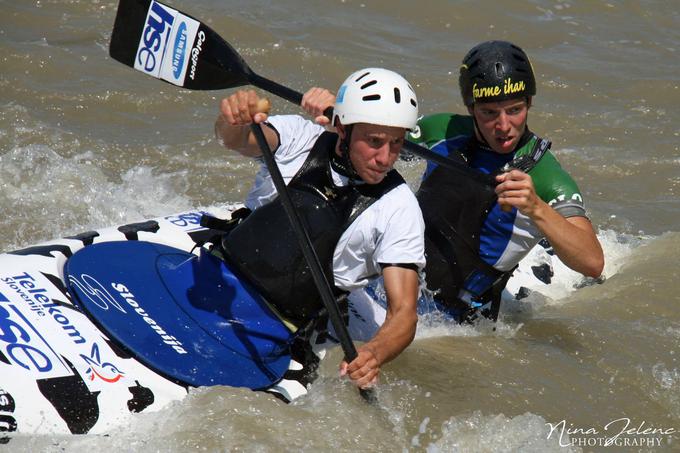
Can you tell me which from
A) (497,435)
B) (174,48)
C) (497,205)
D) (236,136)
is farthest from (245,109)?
(497,435)

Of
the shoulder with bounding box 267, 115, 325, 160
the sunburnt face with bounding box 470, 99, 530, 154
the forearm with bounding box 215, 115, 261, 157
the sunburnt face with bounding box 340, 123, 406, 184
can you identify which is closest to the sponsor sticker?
the forearm with bounding box 215, 115, 261, 157

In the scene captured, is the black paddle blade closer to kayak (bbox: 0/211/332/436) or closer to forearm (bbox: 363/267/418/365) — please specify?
kayak (bbox: 0/211/332/436)

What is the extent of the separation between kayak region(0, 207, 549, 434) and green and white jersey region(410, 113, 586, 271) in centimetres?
65

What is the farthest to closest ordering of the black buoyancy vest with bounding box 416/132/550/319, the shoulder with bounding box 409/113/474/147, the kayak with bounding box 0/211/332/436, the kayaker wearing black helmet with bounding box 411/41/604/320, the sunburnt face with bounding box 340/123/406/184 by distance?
1. the shoulder with bounding box 409/113/474/147
2. the black buoyancy vest with bounding box 416/132/550/319
3. the kayaker wearing black helmet with bounding box 411/41/604/320
4. the sunburnt face with bounding box 340/123/406/184
5. the kayak with bounding box 0/211/332/436

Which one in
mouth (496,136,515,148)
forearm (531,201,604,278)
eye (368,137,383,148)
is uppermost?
eye (368,137,383,148)

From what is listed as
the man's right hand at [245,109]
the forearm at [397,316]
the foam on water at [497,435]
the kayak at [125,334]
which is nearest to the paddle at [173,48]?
the man's right hand at [245,109]

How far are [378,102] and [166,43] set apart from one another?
49.4 inches

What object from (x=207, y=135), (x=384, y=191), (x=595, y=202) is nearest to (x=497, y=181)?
(x=384, y=191)

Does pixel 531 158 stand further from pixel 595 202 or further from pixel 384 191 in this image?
pixel 595 202

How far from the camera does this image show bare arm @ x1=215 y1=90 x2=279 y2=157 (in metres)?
3.81

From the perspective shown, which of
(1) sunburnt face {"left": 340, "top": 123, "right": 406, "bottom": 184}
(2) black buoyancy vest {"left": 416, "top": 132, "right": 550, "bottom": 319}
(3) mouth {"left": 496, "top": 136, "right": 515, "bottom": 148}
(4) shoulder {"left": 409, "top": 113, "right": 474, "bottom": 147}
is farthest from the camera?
(4) shoulder {"left": 409, "top": 113, "right": 474, "bottom": 147}

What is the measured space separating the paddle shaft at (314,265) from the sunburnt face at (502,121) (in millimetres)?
1116

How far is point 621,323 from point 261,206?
7.16ft

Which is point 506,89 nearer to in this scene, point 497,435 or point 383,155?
point 383,155
